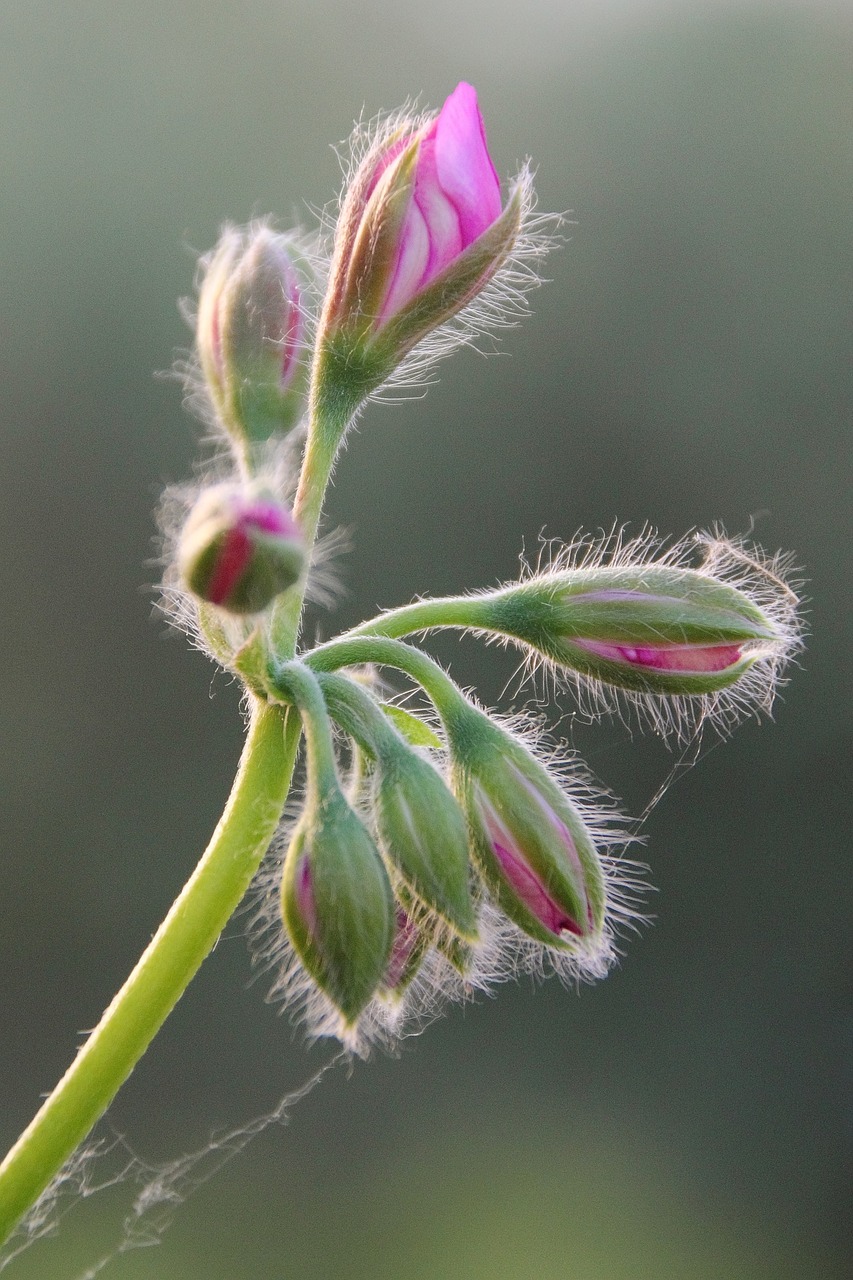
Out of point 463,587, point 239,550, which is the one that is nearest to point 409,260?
point 239,550

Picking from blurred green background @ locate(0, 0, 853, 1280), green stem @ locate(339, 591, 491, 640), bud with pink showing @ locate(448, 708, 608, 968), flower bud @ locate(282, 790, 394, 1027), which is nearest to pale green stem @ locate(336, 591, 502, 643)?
green stem @ locate(339, 591, 491, 640)

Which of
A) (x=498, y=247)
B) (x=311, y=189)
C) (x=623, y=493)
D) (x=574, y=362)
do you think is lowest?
(x=498, y=247)

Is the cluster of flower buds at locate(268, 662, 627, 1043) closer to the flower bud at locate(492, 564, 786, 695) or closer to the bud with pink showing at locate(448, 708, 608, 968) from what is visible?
the bud with pink showing at locate(448, 708, 608, 968)

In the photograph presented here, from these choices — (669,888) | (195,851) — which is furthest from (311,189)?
(669,888)

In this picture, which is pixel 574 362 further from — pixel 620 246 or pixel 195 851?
pixel 195 851

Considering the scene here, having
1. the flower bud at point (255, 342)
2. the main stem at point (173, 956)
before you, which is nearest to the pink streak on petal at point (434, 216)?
the flower bud at point (255, 342)

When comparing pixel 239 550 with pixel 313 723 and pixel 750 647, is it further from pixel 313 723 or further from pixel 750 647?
pixel 750 647
